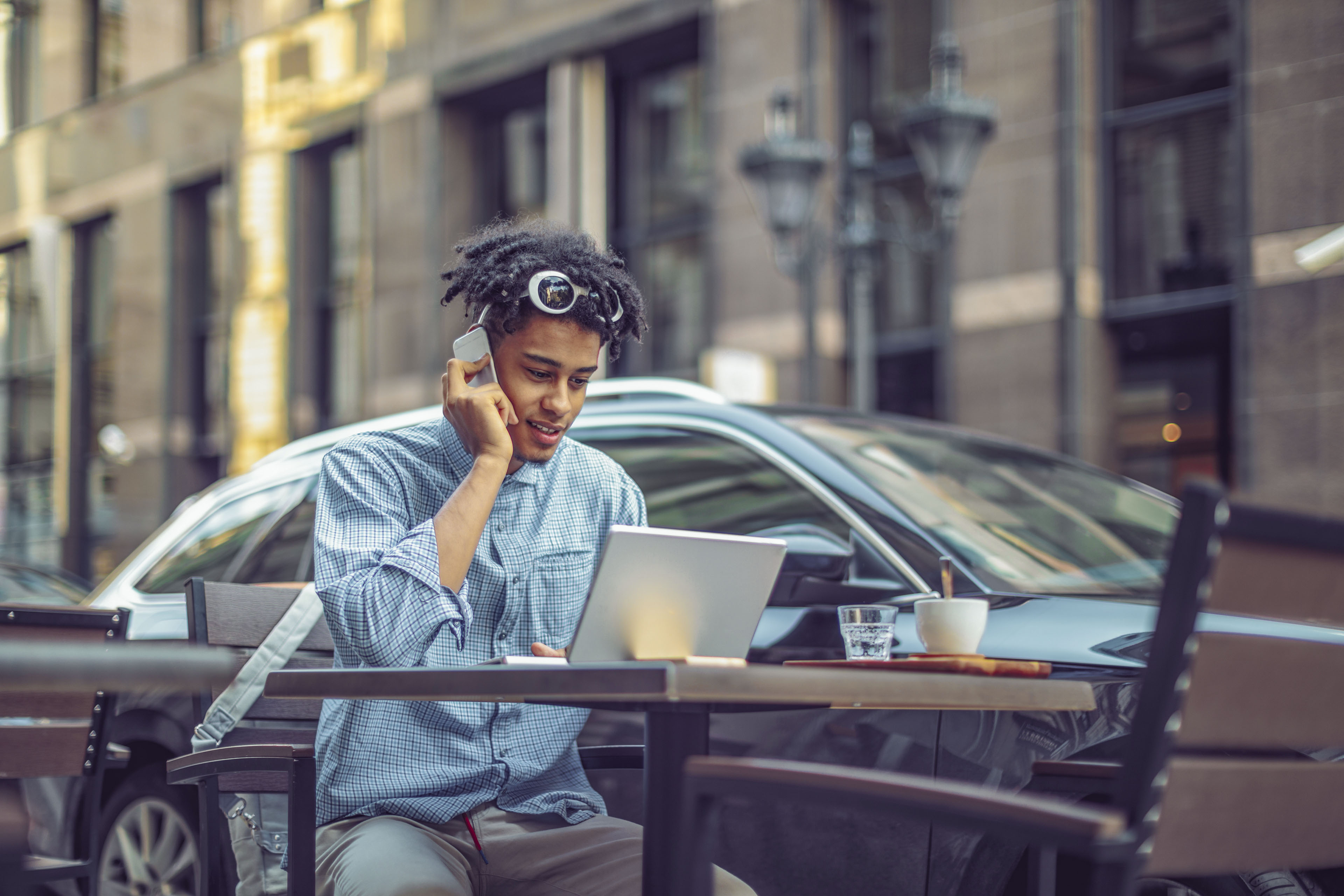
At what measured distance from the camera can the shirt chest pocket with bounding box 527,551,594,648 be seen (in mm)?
2834

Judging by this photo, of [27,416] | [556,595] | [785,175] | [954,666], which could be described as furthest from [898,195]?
[27,416]

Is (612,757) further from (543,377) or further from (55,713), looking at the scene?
(55,713)

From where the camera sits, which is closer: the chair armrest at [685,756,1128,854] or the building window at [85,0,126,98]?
the chair armrest at [685,756,1128,854]

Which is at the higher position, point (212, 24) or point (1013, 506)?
point (212, 24)

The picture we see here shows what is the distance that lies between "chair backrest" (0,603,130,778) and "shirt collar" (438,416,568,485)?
892 millimetres

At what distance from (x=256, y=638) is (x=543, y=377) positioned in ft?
3.33

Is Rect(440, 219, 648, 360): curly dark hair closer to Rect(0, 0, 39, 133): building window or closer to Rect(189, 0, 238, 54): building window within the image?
Rect(189, 0, 238, 54): building window

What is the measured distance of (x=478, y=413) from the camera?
9.02ft

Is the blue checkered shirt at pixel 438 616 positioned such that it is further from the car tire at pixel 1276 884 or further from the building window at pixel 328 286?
the building window at pixel 328 286

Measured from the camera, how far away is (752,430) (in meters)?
3.90

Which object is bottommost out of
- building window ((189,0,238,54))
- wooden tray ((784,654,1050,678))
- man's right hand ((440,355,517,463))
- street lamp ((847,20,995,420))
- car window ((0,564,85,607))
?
car window ((0,564,85,607))

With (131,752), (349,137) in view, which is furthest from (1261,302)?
(349,137)

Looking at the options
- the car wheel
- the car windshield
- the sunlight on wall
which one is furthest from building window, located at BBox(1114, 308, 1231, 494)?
the sunlight on wall

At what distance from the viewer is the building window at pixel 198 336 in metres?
23.2
